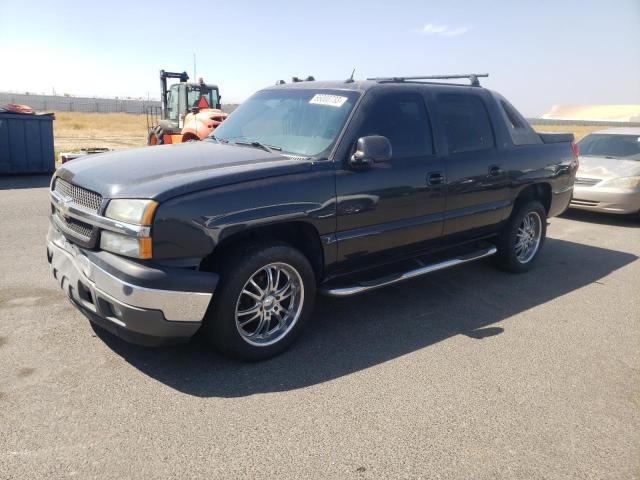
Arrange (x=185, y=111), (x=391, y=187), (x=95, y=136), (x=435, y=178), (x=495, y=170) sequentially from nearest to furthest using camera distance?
(x=391, y=187), (x=435, y=178), (x=495, y=170), (x=185, y=111), (x=95, y=136)

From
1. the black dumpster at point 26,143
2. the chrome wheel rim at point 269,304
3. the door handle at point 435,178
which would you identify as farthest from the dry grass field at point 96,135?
the chrome wheel rim at point 269,304

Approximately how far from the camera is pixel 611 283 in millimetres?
5789

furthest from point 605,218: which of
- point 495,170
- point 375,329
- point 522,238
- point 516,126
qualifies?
point 375,329

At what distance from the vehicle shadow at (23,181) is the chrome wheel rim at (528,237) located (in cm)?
942

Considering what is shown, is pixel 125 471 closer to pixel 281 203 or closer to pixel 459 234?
pixel 281 203

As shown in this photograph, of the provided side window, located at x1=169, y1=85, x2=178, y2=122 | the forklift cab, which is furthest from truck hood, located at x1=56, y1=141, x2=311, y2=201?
side window, located at x1=169, y1=85, x2=178, y2=122

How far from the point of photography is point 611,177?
897 centimetres

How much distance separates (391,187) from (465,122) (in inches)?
55.7

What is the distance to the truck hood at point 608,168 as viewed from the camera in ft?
29.5

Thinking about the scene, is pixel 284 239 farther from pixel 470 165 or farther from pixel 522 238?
pixel 522 238

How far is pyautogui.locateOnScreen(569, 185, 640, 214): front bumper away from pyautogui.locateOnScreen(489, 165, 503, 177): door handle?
15.6ft

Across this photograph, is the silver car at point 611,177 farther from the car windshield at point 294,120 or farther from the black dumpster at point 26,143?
the black dumpster at point 26,143

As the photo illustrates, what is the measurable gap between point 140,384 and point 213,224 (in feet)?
3.61

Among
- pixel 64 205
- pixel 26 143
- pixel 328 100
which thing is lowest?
pixel 64 205
